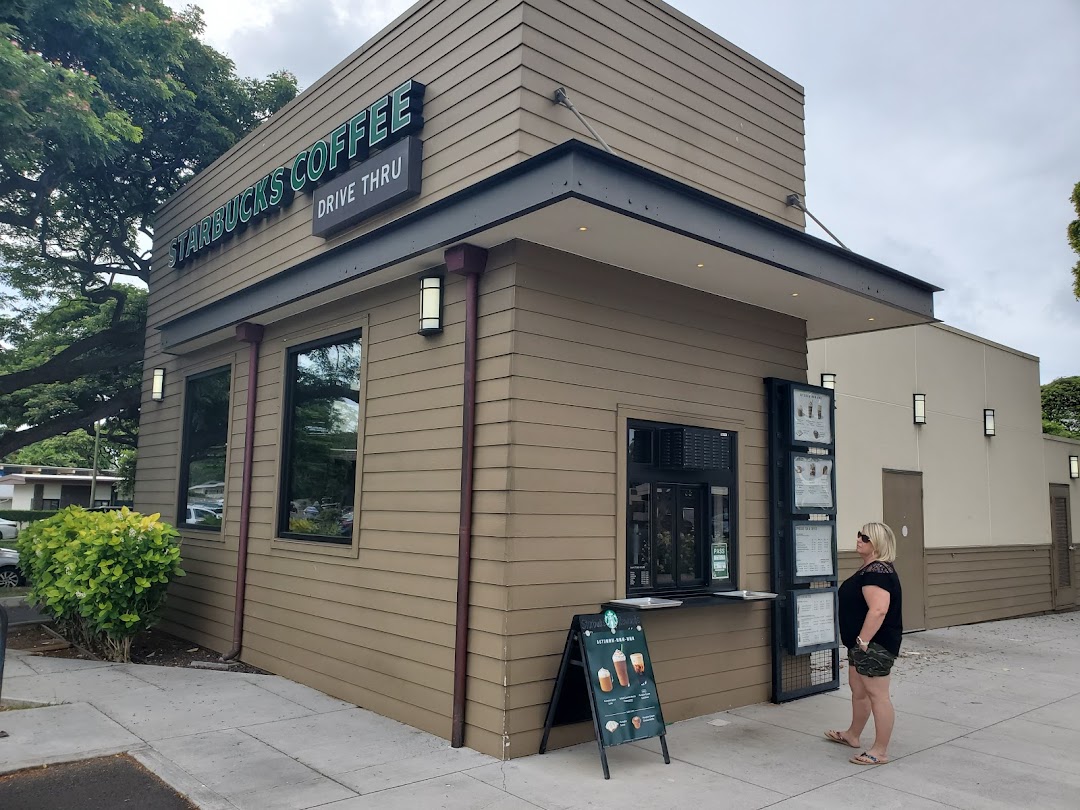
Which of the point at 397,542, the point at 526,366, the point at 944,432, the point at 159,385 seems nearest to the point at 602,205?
the point at 526,366

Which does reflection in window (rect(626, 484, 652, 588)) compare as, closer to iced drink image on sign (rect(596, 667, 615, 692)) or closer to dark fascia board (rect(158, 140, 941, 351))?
iced drink image on sign (rect(596, 667, 615, 692))

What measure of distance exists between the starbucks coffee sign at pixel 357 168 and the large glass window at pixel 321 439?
1.10m

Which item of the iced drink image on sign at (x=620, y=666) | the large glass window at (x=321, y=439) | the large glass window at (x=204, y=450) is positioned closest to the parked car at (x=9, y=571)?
the large glass window at (x=204, y=450)

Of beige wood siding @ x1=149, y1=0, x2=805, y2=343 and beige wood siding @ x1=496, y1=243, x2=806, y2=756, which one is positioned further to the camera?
beige wood siding @ x1=149, y1=0, x2=805, y2=343

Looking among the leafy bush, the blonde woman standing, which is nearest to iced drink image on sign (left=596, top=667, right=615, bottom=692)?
the blonde woman standing

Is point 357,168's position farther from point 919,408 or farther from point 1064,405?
point 1064,405

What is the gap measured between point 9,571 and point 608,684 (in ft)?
47.4

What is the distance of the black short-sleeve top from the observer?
470 centimetres

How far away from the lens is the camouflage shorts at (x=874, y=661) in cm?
465

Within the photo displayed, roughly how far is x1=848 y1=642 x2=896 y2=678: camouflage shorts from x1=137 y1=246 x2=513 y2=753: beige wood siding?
2127 millimetres

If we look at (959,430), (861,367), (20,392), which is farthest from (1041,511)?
(20,392)

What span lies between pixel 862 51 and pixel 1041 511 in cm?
852

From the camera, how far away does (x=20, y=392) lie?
52.1ft

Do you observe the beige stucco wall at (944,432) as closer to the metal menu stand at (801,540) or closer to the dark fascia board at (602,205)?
the metal menu stand at (801,540)
